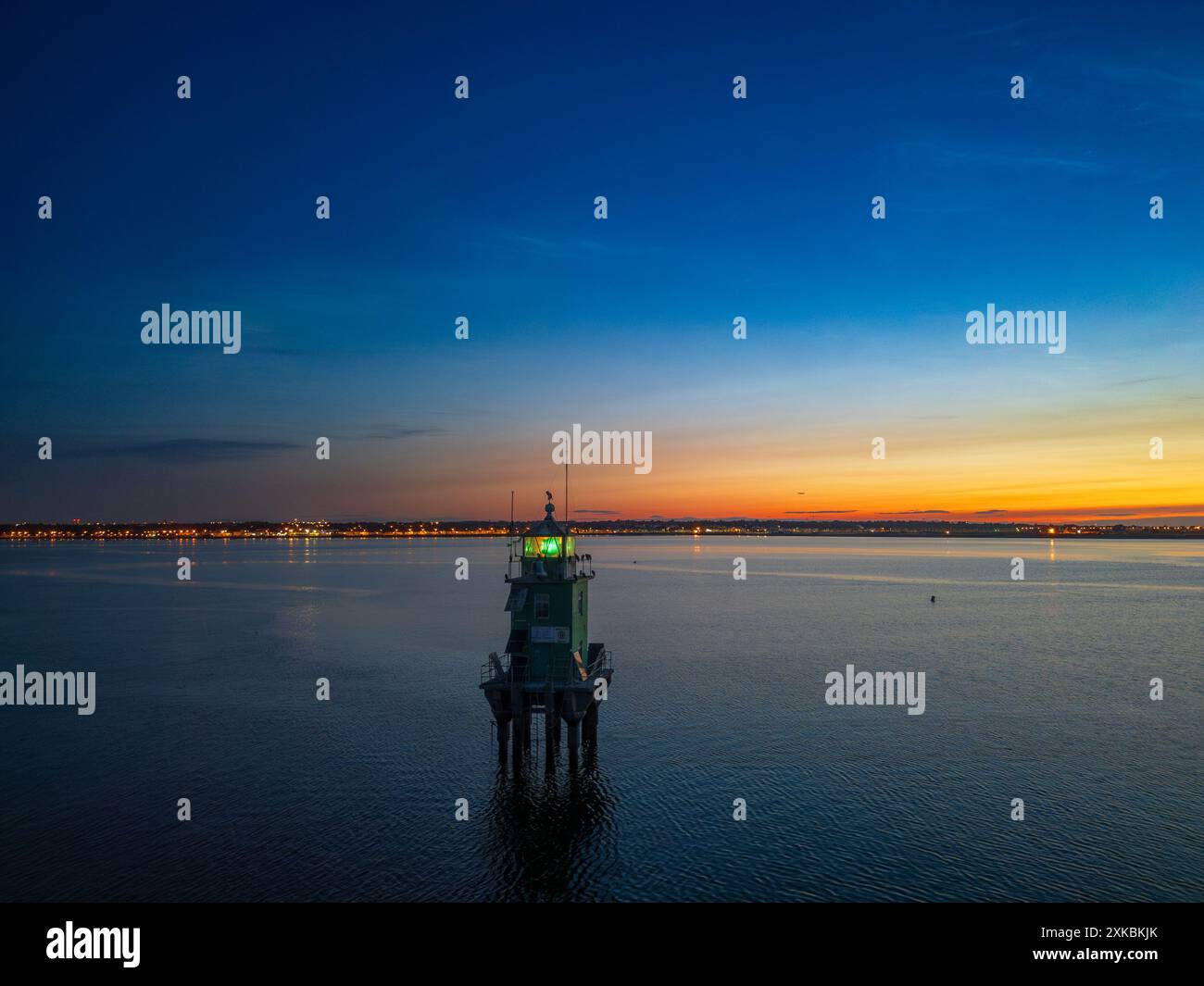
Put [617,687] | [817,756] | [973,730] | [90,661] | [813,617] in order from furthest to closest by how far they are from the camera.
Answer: [813,617] → [90,661] → [617,687] → [973,730] → [817,756]

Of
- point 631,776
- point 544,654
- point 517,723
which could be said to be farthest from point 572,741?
point 544,654

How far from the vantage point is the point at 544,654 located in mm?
33281

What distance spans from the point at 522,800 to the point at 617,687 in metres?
20.3

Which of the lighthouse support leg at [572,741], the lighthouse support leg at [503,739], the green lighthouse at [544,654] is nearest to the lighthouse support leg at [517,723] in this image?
the green lighthouse at [544,654]

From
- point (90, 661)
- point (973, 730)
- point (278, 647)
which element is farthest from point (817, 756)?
point (90, 661)

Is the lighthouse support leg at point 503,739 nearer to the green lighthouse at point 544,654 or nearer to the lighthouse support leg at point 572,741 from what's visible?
the green lighthouse at point 544,654

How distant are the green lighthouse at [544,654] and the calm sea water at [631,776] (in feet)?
8.41

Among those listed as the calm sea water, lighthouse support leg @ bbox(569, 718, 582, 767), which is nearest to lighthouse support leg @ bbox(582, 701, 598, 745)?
the calm sea water

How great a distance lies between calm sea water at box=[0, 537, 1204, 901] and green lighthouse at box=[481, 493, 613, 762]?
2563 millimetres

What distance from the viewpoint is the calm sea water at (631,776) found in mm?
25047

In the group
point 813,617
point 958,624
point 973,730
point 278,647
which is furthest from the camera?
point 813,617
